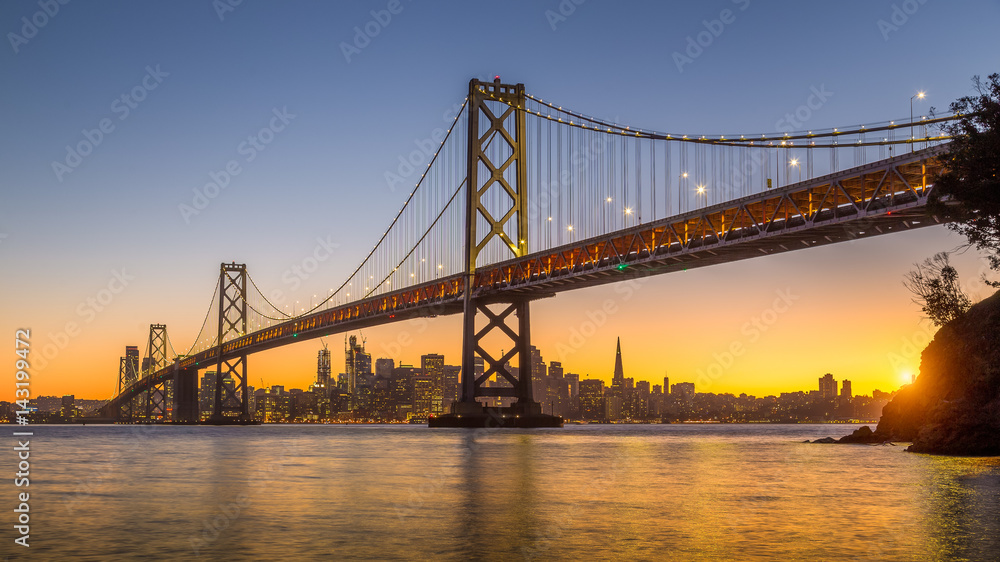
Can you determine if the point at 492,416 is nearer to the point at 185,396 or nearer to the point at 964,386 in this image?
the point at 964,386

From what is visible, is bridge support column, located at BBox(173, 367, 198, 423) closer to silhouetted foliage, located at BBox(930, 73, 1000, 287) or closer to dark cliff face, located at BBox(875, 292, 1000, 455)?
dark cliff face, located at BBox(875, 292, 1000, 455)

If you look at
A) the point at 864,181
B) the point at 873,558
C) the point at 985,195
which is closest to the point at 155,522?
the point at 873,558

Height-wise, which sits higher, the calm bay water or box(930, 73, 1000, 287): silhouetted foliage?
box(930, 73, 1000, 287): silhouetted foliage

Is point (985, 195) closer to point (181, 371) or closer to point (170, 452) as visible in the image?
point (170, 452)

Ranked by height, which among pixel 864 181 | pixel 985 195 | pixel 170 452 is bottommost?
pixel 170 452

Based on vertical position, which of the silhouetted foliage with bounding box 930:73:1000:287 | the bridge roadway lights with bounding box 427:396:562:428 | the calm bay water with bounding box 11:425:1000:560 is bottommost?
the calm bay water with bounding box 11:425:1000:560

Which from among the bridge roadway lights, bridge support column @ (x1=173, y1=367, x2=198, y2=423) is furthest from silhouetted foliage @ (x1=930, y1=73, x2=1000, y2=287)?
bridge support column @ (x1=173, y1=367, x2=198, y2=423)
